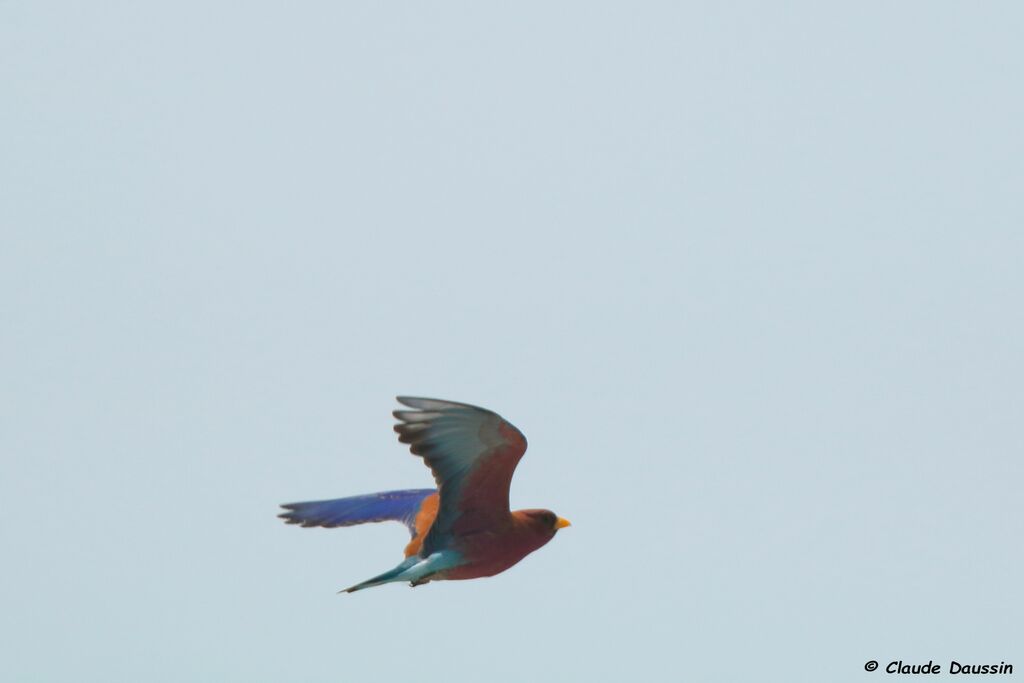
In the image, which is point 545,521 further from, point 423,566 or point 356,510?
point 356,510

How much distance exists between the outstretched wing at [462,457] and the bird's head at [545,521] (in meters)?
0.36

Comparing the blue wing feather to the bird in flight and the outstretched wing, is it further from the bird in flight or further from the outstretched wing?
the outstretched wing

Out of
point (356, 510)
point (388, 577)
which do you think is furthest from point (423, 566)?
point (356, 510)

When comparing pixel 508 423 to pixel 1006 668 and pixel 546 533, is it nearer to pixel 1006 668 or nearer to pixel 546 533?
pixel 546 533

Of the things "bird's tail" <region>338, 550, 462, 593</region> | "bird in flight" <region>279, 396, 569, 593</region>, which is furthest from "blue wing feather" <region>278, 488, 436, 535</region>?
"bird's tail" <region>338, 550, 462, 593</region>

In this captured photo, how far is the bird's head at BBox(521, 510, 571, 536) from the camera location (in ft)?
60.3

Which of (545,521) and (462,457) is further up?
(462,457)

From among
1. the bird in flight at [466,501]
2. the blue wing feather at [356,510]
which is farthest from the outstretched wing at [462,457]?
the blue wing feather at [356,510]

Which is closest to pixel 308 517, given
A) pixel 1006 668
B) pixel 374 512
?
pixel 374 512

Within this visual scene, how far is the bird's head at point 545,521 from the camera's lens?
60.3ft

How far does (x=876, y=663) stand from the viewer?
2478cm

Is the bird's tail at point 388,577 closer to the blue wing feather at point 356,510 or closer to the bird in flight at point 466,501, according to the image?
the bird in flight at point 466,501

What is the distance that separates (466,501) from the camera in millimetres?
17984

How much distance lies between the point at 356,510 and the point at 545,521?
3.83 metres
